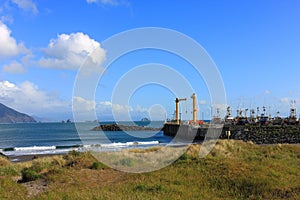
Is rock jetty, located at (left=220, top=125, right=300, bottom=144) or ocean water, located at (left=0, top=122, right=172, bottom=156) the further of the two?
rock jetty, located at (left=220, top=125, right=300, bottom=144)

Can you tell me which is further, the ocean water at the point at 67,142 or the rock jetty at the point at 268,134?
the rock jetty at the point at 268,134

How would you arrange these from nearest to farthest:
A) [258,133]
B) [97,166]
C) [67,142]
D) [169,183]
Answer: [169,183]
[97,166]
[258,133]
[67,142]

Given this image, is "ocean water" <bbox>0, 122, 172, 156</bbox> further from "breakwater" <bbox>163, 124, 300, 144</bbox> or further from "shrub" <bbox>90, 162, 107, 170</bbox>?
"shrub" <bbox>90, 162, 107, 170</bbox>

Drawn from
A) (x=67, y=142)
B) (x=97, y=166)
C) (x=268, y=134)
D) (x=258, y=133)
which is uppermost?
(x=258, y=133)

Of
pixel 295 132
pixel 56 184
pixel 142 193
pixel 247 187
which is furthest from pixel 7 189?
pixel 295 132

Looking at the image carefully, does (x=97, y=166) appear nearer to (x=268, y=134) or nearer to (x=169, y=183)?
(x=169, y=183)

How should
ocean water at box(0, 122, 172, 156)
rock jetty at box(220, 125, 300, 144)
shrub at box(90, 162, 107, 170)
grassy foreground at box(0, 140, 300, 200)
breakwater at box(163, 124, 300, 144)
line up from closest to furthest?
grassy foreground at box(0, 140, 300, 200) < shrub at box(90, 162, 107, 170) < ocean water at box(0, 122, 172, 156) < rock jetty at box(220, 125, 300, 144) < breakwater at box(163, 124, 300, 144)

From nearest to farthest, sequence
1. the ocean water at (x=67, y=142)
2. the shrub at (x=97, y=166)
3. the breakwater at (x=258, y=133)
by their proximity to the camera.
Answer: the shrub at (x=97, y=166)
the ocean water at (x=67, y=142)
the breakwater at (x=258, y=133)

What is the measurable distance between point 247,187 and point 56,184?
21.5ft

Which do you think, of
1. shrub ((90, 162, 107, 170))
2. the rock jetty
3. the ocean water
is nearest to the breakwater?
the rock jetty

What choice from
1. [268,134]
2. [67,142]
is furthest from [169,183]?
[67,142]

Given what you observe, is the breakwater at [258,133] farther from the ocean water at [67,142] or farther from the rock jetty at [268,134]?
the ocean water at [67,142]

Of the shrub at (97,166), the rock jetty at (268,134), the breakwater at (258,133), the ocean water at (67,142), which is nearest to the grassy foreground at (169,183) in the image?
the shrub at (97,166)

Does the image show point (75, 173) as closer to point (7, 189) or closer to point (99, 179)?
point (99, 179)
